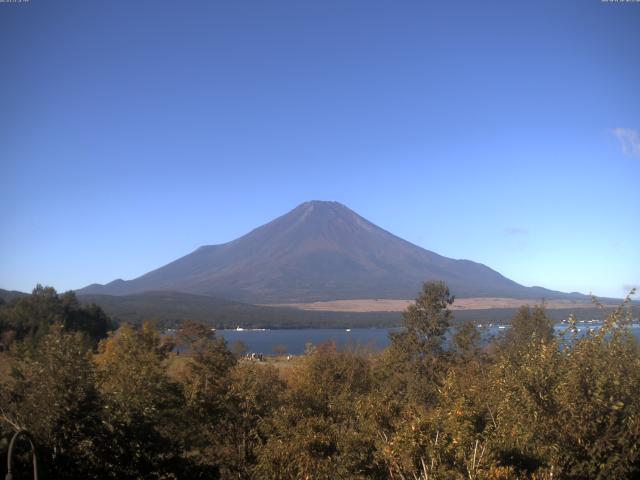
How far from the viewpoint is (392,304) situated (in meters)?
160

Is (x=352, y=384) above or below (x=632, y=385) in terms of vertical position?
below

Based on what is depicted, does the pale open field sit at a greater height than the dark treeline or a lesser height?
lesser

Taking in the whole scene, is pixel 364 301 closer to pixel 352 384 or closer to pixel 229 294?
pixel 229 294

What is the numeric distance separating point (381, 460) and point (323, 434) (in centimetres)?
167

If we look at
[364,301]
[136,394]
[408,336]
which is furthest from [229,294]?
[136,394]

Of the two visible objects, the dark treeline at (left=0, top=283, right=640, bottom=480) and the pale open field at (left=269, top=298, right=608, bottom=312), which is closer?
the dark treeline at (left=0, top=283, right=640, bottom=480)

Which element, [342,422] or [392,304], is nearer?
[342,422]

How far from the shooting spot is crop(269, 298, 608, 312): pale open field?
469 ft

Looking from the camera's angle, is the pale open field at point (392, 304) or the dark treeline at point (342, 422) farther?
the pale open field at point (392, 304)

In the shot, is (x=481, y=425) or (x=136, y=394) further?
(x=136, y=394)

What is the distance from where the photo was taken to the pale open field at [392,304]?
142863 mm

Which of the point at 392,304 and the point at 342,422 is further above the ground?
the point at 342,422

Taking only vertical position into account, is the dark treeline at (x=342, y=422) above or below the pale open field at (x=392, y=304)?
above

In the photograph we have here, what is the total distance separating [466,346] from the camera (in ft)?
96.9
